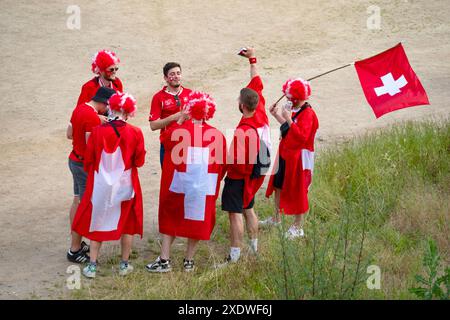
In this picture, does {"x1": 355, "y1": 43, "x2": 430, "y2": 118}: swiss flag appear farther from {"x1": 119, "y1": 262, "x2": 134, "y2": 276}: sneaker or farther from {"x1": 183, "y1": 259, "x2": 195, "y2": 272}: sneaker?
{"x1": 119, "y1": 262, "x2": 134, "y2": 276}: sneaker

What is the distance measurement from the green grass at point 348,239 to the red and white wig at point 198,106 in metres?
1.29

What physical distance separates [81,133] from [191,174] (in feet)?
3.48

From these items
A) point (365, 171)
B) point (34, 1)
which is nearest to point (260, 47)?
point (34, 1)

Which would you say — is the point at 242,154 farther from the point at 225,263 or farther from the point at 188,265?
the point at 188,265

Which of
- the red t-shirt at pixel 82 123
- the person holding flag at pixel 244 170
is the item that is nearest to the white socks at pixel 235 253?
the person holding flag at pixel 244 170

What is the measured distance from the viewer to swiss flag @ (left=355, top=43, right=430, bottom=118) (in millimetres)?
8773

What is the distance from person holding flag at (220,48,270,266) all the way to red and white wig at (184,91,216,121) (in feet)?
1.18

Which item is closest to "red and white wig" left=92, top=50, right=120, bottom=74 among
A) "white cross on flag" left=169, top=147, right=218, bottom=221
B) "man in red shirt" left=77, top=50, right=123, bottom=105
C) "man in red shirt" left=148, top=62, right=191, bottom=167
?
"man in red shirt" left=77, top=50, right=123, bottom=105

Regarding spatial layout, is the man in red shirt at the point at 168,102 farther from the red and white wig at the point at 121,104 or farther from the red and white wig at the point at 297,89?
the red and white wig at the point at 297,89

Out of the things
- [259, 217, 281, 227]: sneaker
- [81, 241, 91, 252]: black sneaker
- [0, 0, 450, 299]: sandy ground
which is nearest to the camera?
[81, 241, 91, 252]: black sneaker

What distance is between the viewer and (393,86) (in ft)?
28.9
